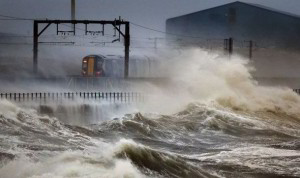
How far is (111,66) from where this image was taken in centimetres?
3509

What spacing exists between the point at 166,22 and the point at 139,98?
4538 centimetres

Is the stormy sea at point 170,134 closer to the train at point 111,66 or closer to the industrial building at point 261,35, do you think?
the train at point 111,66

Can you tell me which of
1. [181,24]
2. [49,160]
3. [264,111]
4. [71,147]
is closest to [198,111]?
[264,111]

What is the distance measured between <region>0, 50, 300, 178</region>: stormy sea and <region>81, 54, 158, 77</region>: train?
19.1ft

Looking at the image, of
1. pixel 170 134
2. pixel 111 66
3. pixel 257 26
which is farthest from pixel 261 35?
pixel 170 134

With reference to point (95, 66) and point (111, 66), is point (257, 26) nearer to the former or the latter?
point (111, 66)

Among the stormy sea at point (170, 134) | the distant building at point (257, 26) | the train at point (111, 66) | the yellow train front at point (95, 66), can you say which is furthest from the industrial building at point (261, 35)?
the stormy sea at point (170, 134)

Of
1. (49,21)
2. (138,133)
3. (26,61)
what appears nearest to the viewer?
Answer: (138,133)

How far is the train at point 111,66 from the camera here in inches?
1378

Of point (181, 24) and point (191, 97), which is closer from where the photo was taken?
point (191, 97)

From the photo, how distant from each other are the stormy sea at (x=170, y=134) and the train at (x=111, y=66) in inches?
229

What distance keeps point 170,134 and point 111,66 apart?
18735mm

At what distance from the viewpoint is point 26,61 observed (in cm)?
4966

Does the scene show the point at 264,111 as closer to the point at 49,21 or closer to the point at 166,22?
the point at 49,21
